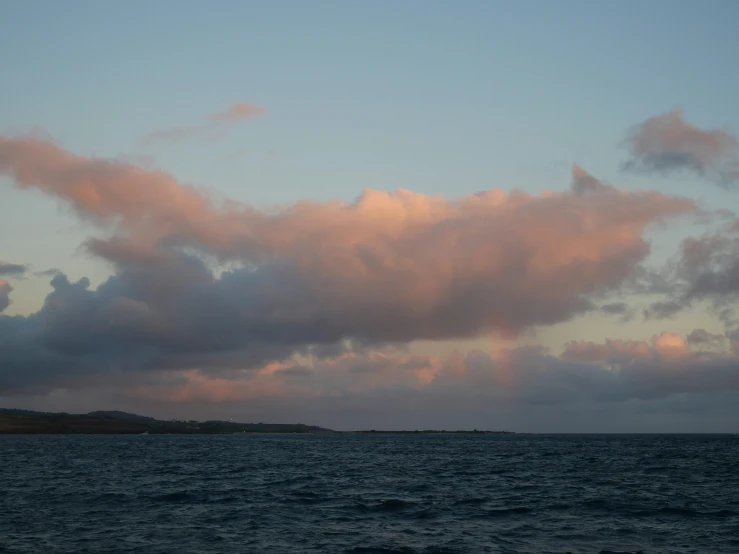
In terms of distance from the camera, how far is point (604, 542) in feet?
158

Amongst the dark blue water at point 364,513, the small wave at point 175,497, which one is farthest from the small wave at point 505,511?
the small wave at point 175,497

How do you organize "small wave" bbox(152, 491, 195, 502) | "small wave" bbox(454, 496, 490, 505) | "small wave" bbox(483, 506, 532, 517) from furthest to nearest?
1. "small wave" bbox(152, 491, 195, 502)
2. "small wave" bbox(454, 496, 490, 505)
3. "small wave" bbox(483, 506, 532, 517)

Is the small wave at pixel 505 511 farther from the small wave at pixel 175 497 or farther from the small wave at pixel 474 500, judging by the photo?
the small wave at pixel 175 497

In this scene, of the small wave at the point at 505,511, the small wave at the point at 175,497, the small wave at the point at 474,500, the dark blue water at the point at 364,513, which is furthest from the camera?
the small wave at the point at 175,497

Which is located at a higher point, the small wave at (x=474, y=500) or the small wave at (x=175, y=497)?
the small wave at (x=474, y=500)

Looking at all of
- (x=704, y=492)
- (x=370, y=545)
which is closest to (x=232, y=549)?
(x=370, y=545)

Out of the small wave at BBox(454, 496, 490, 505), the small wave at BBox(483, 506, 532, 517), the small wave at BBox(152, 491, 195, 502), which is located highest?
the small wave at BBox(483, 506, 532, 517)

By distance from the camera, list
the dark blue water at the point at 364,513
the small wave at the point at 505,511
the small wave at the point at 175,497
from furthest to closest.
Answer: the small wave at the point at 175,497 → the small wave at the point at 505,511 → the dark blue water at the point at 364,513

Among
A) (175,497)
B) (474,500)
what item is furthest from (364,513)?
(175,497)

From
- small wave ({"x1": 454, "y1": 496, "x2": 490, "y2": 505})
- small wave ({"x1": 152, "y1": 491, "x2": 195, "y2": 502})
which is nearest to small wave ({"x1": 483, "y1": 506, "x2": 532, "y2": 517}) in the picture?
small wave ({"x1": 454, "y1": 496, "x2": 490, "y2": 505})

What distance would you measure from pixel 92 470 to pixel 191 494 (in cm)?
4472

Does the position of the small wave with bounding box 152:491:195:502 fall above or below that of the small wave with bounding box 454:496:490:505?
below

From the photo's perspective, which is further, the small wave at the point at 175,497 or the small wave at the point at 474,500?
the small wave at the point at 175,497

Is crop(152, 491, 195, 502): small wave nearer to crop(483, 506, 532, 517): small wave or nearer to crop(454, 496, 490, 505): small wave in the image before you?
crop(454, 496, 490, 505): small wave
